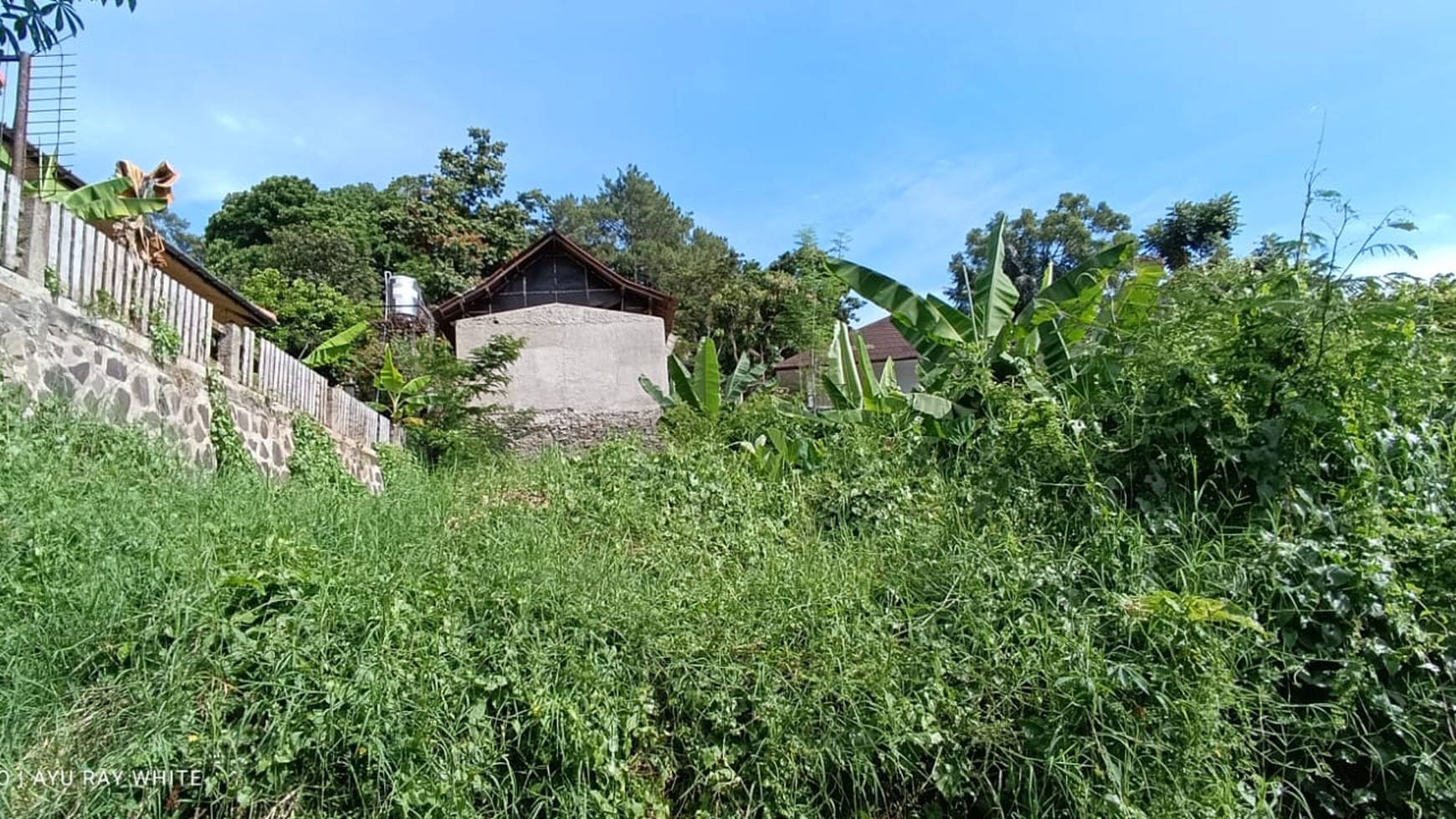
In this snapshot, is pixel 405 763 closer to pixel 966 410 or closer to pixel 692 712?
pixel 692 712

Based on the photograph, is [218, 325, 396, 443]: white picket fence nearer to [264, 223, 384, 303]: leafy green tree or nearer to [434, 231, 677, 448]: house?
[434, 231, 677, 448]: house

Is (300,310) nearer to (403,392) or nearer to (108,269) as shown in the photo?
(403,392)

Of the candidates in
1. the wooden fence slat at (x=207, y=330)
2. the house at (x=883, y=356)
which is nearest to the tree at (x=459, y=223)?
the house at (x=883, y=356)

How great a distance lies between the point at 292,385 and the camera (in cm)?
782

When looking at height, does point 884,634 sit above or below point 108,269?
below

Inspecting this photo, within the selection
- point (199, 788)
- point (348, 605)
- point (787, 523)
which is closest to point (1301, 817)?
point (787, 523)

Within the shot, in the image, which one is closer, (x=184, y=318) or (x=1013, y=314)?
(x=184, y=318)

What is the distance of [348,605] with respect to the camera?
9.55 ft

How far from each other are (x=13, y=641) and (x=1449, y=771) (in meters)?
5.09

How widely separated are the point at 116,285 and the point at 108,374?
0.67 metres

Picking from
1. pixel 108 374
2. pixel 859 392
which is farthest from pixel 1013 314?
pixel 108 374

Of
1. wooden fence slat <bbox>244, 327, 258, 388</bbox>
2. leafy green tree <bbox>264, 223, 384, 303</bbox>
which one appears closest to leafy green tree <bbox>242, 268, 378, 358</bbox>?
leafy green tree <bbox>264, 223, 384, 303</bbox>

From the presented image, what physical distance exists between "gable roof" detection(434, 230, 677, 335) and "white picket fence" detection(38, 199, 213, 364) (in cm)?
1229

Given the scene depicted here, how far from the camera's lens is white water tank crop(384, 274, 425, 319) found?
17875mm
